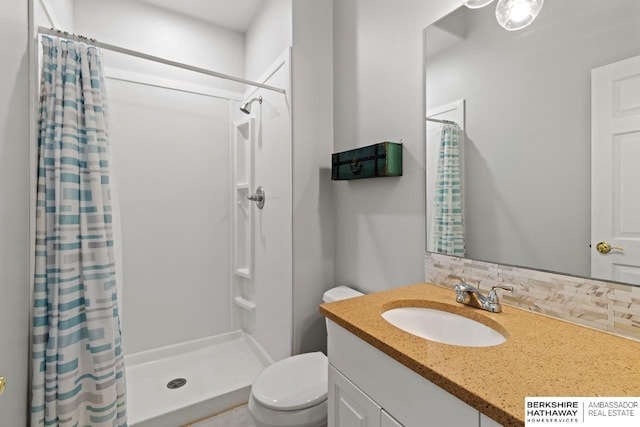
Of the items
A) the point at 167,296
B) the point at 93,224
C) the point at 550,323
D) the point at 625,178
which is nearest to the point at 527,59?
the point at 625,178

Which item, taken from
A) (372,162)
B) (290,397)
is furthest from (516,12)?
(290,397)

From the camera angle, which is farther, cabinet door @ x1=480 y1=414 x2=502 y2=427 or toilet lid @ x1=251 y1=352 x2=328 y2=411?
toilet lid @ x1=251 y1=352 x2=328 y2=411

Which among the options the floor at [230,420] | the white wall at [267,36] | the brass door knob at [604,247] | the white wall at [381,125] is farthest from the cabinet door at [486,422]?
the white wall at [267,36]

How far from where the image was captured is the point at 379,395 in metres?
0.77

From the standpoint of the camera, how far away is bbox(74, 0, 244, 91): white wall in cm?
212

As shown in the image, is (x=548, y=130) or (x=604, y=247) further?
(x=548, y=130)

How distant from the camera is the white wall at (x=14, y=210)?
2.83 feet

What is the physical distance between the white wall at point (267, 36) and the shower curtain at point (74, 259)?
1119 millimetres

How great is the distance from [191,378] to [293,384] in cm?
114

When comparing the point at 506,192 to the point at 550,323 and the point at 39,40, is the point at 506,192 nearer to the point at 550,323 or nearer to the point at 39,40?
the point at 550,323

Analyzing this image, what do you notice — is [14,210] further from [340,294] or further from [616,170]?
[616,170]

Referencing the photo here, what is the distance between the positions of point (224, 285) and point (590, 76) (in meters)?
2.66

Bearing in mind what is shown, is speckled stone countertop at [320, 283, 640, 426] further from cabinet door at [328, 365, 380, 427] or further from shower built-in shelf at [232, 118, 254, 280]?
shower built-in shelf at [232, 118, 254, 280]

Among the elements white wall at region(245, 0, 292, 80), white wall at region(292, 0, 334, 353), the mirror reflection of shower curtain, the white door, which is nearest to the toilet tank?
white wall at region(292, 0, 334, 353)
